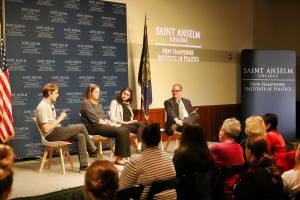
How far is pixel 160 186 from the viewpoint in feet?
9.05

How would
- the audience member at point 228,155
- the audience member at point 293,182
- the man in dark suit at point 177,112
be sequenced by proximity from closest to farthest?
the audience member at point 293,182
the audience member at point 228,155
the man in dark suit at point 177,112

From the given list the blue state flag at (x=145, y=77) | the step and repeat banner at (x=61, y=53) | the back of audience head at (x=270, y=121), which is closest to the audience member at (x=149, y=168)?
the back of audience head at (x=270, y=121)

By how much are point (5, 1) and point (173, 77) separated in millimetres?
3566

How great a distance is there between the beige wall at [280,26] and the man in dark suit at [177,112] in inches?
149

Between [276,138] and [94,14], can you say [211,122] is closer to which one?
[94,14]

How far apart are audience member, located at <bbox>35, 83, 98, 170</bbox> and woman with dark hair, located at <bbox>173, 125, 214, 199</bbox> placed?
2353 millimetres

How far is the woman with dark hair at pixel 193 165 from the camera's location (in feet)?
9.78

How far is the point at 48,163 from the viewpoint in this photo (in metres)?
5.57

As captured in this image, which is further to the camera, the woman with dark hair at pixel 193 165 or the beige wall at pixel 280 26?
the beige wall at pixel 280 26

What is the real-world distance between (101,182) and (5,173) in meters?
0.46

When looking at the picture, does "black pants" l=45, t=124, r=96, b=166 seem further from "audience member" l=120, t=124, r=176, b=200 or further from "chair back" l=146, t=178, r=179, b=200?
"chair back" l=146, t=178, r=179, b=200

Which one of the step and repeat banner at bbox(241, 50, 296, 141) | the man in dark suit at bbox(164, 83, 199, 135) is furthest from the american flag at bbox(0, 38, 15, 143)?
the step and repeat banner at bbox(241, 50, 296, 141)

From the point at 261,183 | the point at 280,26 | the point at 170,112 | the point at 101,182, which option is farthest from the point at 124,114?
the point at 280,26

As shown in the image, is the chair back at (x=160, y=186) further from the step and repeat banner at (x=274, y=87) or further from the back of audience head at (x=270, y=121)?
the step and repeat banner at (x=274, y=87)
